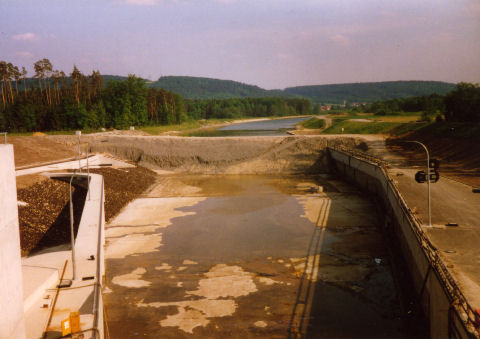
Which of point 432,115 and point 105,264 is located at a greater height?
point 432,115

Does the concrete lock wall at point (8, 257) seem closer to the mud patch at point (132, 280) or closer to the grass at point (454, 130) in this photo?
the mud patch at point (132, 280)

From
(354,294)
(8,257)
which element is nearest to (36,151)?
(354,294)

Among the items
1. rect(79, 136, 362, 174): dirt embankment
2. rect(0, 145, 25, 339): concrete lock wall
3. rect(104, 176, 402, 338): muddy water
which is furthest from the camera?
rect(79, 136, 362, 174): dirt embankment

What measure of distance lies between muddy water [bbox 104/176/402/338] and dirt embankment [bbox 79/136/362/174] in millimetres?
18234

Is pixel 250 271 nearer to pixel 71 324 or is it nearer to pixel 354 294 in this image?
pixel 354 294

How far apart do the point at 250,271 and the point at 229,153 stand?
1447 inches

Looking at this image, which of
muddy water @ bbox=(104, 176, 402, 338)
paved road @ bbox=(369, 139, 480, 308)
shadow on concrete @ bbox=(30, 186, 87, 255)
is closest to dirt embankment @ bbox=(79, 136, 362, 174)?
muddy water @ bbox=(104, 176, 402, 338)

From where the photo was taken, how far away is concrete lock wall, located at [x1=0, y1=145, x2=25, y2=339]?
8414 mm

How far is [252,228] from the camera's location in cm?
2761

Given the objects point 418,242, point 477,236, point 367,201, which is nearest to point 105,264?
point 418,242

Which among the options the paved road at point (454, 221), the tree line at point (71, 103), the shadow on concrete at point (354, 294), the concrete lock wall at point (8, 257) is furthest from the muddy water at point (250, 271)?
the tree line at point (71, 103)

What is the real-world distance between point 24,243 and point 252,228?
1357cm

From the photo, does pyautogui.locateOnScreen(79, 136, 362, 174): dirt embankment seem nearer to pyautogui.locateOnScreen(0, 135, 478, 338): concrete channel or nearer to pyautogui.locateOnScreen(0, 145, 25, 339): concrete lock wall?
pyautogui.locateOnScreen(0, 135, 478, 338): concrete channel

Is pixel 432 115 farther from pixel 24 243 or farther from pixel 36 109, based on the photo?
pixel 36 109
